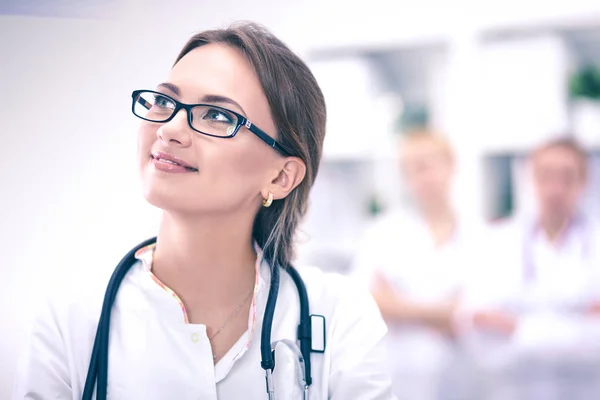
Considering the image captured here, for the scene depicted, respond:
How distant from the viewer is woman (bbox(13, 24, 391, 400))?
928 millimetres

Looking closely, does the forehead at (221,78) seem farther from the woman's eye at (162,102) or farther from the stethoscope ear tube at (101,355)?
the stethoscope ear tube at (101,355)

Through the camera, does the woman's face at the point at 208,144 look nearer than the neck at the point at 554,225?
Yes

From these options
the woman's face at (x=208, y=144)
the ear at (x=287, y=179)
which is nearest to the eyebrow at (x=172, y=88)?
the woman's face at (x=208, y=144)

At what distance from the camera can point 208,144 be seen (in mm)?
940

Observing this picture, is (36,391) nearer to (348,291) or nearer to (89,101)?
(348,291)

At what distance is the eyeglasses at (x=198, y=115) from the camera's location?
3.06 ft

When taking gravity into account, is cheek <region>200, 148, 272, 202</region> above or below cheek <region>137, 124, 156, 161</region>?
below

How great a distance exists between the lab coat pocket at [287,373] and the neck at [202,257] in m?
0.13

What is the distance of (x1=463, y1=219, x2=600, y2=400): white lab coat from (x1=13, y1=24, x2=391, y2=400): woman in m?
1.12

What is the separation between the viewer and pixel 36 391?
90cm

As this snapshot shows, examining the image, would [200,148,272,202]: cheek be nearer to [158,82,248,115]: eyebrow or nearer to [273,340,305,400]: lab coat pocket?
[158,82,248,115]: eyebrow

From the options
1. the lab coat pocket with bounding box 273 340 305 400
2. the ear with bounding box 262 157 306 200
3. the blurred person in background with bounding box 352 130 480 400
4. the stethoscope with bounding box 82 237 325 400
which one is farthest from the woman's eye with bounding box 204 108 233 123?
the blurred person in background with bounding box 352 130 480 400

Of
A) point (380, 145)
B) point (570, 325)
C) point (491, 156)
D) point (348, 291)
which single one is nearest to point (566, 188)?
point (491, 156)

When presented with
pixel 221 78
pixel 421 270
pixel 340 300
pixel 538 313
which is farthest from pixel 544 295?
pixel 221 78
